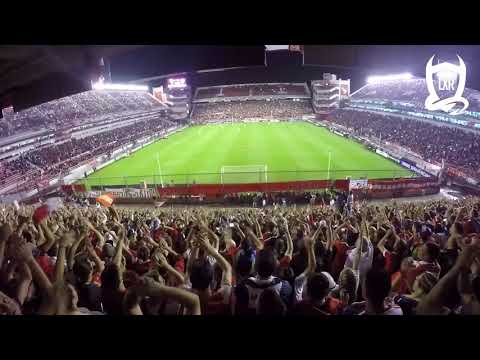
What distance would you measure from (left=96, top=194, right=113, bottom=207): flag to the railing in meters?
0.14

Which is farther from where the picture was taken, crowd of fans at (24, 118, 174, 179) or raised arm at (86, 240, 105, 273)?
crowd of fans at (24, 118, 174, 179)

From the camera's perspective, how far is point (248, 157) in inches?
223

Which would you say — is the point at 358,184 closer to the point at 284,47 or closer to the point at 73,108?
the point at 284,47

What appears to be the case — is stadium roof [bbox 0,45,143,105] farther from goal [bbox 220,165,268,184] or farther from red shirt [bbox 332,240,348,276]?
red shirt [bbox 332,240,348,276]

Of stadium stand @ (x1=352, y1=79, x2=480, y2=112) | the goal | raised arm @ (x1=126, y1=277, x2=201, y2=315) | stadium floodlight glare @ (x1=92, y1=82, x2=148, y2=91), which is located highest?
stadium floodlight glare @ (x1=92, y1=82, x2=148, y2=91)

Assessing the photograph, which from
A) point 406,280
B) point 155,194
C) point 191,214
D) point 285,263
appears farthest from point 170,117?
point 406,280

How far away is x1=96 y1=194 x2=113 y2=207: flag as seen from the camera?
5.62 meters

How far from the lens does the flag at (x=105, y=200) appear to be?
562cm

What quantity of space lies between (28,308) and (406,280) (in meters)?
3.51

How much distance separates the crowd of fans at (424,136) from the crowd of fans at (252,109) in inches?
28.3

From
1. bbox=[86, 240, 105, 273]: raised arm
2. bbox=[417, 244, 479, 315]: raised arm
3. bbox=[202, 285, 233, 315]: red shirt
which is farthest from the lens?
bbox=[86, 240, 105, 273]: raised arm

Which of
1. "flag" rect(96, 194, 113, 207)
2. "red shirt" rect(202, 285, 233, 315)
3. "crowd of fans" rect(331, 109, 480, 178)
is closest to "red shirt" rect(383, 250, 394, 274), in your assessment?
"red shirt" rect(202, 285, 233, 315)

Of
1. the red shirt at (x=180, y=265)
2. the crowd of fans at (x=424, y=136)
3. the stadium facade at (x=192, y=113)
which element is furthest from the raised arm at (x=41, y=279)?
the crowd of fans at (x=424, y=136)
